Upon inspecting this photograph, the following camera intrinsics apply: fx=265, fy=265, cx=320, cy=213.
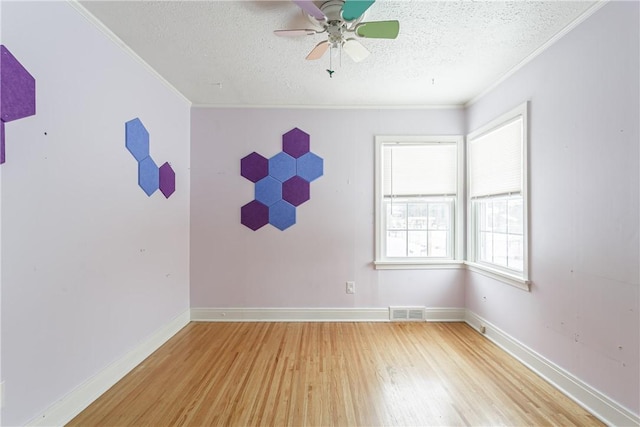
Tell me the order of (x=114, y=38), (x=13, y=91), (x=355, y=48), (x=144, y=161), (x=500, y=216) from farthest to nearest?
(x=500, y=216)
(x=144, y=161)
(x=114, y=38)
(x=355, y=48)
(x=13, y=91)

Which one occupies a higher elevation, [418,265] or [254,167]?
[254,167]

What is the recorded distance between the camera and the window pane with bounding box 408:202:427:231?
3.01 meters

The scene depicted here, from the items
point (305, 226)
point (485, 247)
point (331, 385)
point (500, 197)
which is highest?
point (500, 197)

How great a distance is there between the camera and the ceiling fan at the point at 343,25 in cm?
138

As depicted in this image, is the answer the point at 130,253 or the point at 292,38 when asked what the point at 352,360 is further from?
the point at 292,38

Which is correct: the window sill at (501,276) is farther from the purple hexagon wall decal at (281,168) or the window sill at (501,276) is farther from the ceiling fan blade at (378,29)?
the purple hexagon wall decal at (281,168)

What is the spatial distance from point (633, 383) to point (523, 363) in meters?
0.76

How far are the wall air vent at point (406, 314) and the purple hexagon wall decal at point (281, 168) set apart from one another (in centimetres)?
189

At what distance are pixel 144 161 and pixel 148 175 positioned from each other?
→ 12 cm

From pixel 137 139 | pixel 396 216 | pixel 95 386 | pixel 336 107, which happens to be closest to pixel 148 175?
pixel 137 139

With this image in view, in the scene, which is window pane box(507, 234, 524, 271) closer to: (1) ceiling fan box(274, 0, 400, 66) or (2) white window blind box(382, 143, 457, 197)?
(2) white window blind box(382, 143, 457, 197)

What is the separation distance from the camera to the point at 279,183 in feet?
9.68

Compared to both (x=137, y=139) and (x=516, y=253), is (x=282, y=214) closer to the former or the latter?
(x=137, y=139)

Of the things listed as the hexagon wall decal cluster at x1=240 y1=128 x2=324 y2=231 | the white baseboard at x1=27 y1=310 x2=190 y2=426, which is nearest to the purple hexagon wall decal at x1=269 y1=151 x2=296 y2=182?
the hexagon wall decal cluster at x1=240 y1=128 x2=324 y2=231
